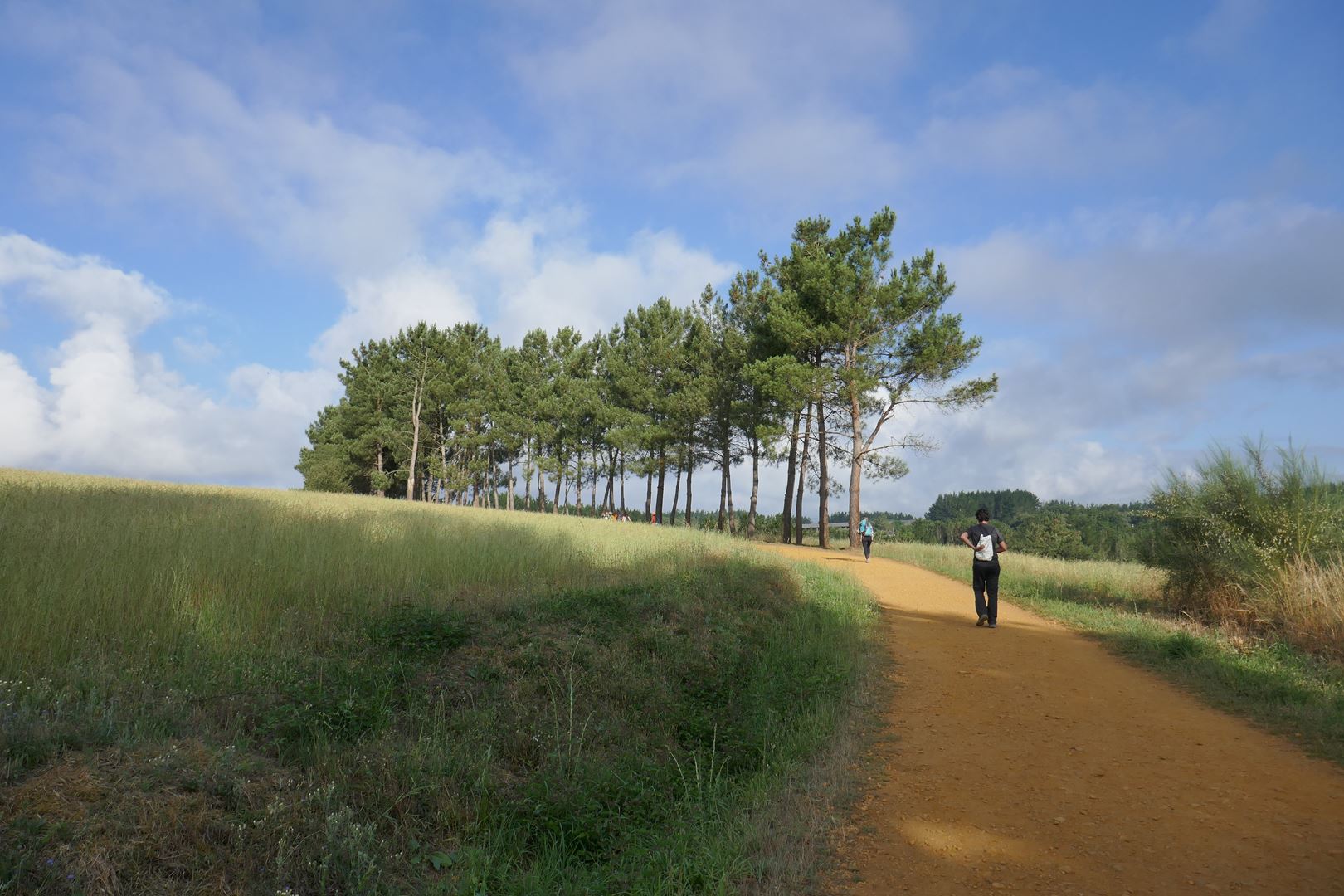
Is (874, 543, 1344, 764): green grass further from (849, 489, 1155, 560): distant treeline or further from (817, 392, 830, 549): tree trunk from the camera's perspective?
(817, 392, 830, 549): tree trunk

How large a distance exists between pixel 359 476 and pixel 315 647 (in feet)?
200

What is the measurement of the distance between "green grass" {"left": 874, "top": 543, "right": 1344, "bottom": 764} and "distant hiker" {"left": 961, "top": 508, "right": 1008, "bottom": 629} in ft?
5.17

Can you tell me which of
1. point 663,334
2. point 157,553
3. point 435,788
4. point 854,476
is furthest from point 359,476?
point 435,788

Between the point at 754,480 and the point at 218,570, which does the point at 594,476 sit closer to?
the point at 754,480


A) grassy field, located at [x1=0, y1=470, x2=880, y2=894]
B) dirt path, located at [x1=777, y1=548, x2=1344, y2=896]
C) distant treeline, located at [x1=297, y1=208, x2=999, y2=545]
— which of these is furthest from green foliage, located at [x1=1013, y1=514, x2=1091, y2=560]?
grassy field, located at [x1=0, y1=470, x2=880, y2=894]

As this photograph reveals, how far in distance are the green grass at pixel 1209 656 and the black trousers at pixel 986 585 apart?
1.57 meters

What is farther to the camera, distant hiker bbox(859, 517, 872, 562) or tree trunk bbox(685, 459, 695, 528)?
tree trunk bbox(685, 459, 695, 528)

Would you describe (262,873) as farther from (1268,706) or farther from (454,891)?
(1268,706)

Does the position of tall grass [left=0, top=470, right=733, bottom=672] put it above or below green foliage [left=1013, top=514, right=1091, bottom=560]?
above

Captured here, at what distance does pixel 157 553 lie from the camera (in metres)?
7.19

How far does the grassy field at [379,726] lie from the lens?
3.49 metres

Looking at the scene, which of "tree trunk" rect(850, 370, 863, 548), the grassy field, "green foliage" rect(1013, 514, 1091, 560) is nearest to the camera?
the grassy field

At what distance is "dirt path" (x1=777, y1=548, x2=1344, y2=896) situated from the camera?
3.95 metres

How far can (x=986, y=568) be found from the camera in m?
12.1
